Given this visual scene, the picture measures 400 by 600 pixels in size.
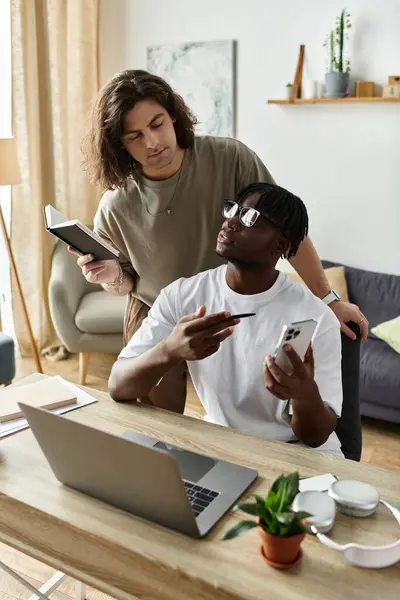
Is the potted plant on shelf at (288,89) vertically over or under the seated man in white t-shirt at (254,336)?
over

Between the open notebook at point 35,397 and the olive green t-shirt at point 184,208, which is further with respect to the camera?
the olive green t-shirt at point 184,208

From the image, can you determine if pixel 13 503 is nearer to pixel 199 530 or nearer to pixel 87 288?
pixel 199 530

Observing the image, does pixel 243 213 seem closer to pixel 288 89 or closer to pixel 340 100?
pixel 340 100

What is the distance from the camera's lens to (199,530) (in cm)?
97

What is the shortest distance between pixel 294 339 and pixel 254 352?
1.12 ft

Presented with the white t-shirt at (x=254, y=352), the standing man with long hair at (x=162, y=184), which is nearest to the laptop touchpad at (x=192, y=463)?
the white t-shirt at (x=254, y=352)

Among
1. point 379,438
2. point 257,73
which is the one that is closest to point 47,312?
point 257,73

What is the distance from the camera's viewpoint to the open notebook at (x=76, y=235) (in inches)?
56.7

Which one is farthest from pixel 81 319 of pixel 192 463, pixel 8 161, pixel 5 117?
pixel 192 463

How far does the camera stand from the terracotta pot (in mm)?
878

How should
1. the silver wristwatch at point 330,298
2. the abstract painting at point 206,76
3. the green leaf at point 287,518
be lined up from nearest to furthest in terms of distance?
1. the green leaf at point 287,518
2. the silver wristwatch at point 330,298
3. the abstract painting at point 206,76

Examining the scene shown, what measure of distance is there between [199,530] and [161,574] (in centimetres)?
9

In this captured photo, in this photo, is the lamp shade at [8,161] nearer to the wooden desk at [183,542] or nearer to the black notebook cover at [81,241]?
the black notebook cover at [81,241]

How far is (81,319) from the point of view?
3.33m
